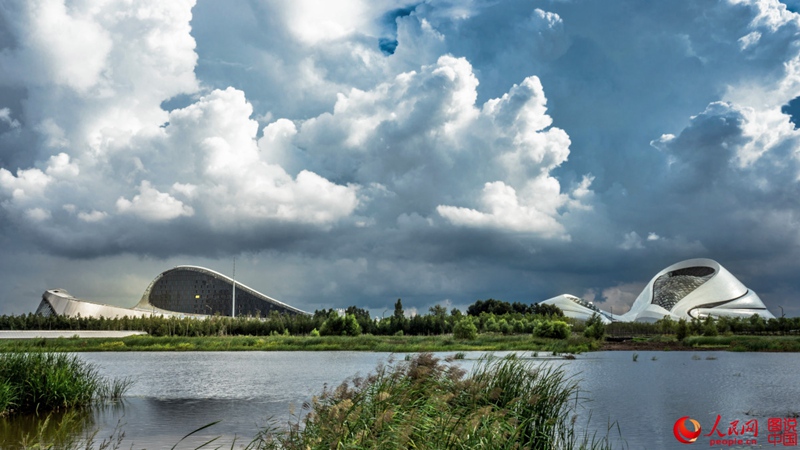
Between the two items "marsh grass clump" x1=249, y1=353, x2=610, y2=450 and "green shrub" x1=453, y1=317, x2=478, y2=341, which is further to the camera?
"green shrub" x1=453, y1=317, x2=478, y2=341

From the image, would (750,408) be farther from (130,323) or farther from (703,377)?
(130,323)

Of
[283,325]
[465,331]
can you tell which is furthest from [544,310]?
[465,331]

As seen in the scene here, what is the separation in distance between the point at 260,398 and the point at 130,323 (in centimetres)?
5029

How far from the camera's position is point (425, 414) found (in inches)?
234

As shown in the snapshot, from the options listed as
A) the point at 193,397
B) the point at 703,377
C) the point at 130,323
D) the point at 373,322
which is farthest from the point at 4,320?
the point at 703,377

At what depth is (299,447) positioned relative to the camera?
18.9ft

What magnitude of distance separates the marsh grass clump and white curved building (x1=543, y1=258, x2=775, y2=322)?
85.5 meters

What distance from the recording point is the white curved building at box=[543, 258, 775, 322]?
88812mm

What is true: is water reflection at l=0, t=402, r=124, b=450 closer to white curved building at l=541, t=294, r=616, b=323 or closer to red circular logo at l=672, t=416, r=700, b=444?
red circular logo at l=672, t=416, r=700, b=444

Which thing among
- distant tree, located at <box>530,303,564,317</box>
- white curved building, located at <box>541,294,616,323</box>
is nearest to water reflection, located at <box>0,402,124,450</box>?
distant tree, located at <box>530,303,564,317</box>

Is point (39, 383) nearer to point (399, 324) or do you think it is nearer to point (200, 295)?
point (399, 324)

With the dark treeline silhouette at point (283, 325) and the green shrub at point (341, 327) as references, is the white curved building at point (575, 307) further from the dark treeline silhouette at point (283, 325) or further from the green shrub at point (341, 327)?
the green shrub at point (341, 327)

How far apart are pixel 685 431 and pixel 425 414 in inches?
285

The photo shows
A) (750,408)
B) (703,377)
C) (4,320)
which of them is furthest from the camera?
(4,320)
